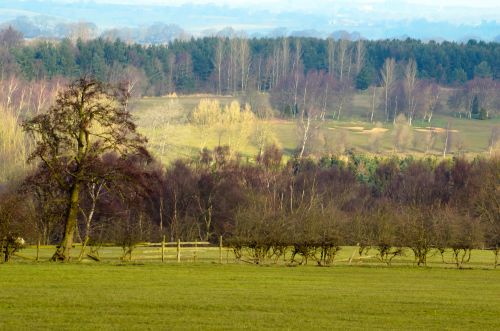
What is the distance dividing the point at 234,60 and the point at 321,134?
1933 inches

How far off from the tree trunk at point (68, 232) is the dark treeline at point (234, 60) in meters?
105

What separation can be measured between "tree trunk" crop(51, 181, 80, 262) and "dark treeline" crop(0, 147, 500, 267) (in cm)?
67

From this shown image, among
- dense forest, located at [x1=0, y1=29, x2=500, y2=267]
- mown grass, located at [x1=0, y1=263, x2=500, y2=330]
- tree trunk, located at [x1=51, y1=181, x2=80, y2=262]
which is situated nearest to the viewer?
mown grass, located at [x1=0, y1=263, x2=500, y2=330]

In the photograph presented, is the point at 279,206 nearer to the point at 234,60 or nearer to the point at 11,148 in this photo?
the point at 11,148

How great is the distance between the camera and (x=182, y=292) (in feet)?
90.0

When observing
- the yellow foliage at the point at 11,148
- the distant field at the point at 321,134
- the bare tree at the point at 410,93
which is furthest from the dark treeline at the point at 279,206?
the bare tree at the point at 410,93

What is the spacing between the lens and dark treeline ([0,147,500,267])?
40.6 meters

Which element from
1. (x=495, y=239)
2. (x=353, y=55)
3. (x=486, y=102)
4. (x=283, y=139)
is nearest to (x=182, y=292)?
(x=495, y=239)

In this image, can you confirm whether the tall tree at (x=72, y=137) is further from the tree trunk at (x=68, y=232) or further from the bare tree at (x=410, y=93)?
the bare tree at (x=410, y=93)

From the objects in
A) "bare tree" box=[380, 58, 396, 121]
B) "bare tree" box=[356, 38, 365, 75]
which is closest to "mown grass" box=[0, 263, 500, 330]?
"bare tree" box=[380, 58, 396, 121]

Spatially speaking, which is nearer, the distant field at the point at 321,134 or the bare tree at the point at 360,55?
the distant field at the point at 321,134

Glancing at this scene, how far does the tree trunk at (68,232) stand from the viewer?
1496 inches

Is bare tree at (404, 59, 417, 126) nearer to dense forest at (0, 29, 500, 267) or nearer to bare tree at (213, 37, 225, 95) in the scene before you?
dense forest at (0, 29, 500, 267)

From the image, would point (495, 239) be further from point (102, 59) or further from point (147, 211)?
point (102, 59)
